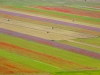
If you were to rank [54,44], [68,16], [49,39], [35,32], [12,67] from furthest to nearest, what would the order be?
[68,16], [35,32], [49,39], [54,44], [12,67]

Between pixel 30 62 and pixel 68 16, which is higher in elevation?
pixel 30 62

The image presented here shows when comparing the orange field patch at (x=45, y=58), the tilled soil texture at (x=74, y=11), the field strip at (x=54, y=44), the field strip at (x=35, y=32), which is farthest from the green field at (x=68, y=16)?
the orange field patch at (x=45, y=58)

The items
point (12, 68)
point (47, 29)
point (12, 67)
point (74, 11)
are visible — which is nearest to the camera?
point (12, 68)

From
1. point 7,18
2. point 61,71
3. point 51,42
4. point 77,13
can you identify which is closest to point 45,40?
point 51,42

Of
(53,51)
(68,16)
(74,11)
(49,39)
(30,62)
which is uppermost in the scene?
(30,62)

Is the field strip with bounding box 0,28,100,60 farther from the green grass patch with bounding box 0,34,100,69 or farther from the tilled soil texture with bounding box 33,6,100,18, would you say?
the tilled soil texture with bounding box 33,6,100,18

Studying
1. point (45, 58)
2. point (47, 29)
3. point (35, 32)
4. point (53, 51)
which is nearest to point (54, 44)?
point (53, 51)

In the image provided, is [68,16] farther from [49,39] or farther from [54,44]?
[54,44]

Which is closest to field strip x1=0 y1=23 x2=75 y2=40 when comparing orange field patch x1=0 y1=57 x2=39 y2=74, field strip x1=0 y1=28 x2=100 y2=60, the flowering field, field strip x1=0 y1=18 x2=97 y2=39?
the flowering field
